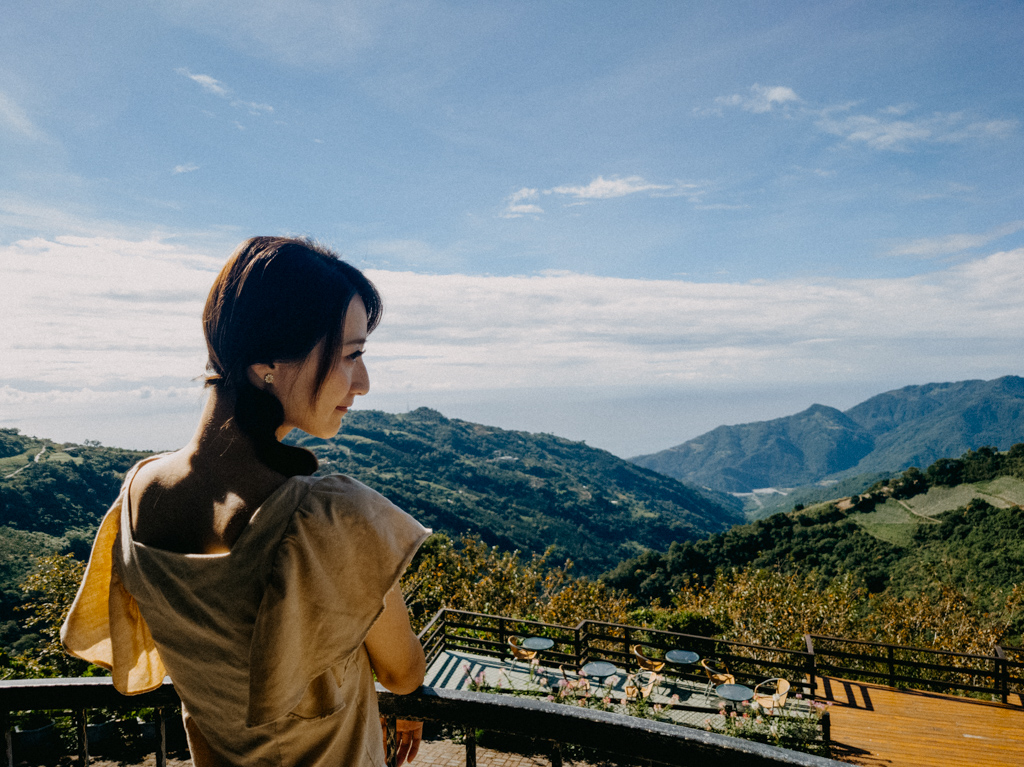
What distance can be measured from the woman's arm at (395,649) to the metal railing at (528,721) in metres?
0.11

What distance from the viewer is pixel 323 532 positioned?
814mm

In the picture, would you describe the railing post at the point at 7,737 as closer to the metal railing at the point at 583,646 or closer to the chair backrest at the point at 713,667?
the metal railing at the point at 583,646

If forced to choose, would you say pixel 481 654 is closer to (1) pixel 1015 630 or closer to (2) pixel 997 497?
(1) pixel 1015 630

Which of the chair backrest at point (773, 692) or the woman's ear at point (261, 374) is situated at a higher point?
the woman's ear at point (261, 374)

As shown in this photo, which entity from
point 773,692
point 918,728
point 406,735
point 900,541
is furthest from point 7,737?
point 900,541

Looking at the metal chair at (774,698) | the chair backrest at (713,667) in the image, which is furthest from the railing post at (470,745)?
the chair backrest at (713,667)

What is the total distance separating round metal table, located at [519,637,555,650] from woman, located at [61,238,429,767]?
10310mm

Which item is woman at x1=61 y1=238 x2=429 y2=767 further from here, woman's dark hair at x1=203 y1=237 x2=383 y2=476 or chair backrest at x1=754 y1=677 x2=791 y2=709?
chair backrest at x1=754 y1=677 x2=791 y2=709

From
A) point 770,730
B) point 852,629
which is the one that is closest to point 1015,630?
point 852,629

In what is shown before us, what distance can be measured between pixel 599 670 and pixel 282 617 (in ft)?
34.9

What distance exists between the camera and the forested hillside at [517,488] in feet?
210

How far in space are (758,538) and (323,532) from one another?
48708mm

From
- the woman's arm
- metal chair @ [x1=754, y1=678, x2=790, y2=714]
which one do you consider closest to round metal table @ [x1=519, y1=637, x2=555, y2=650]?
metal chair @ [x1=754, y1=678, x2=790, y2=714]

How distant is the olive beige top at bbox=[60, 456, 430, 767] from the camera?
0.80 metres
